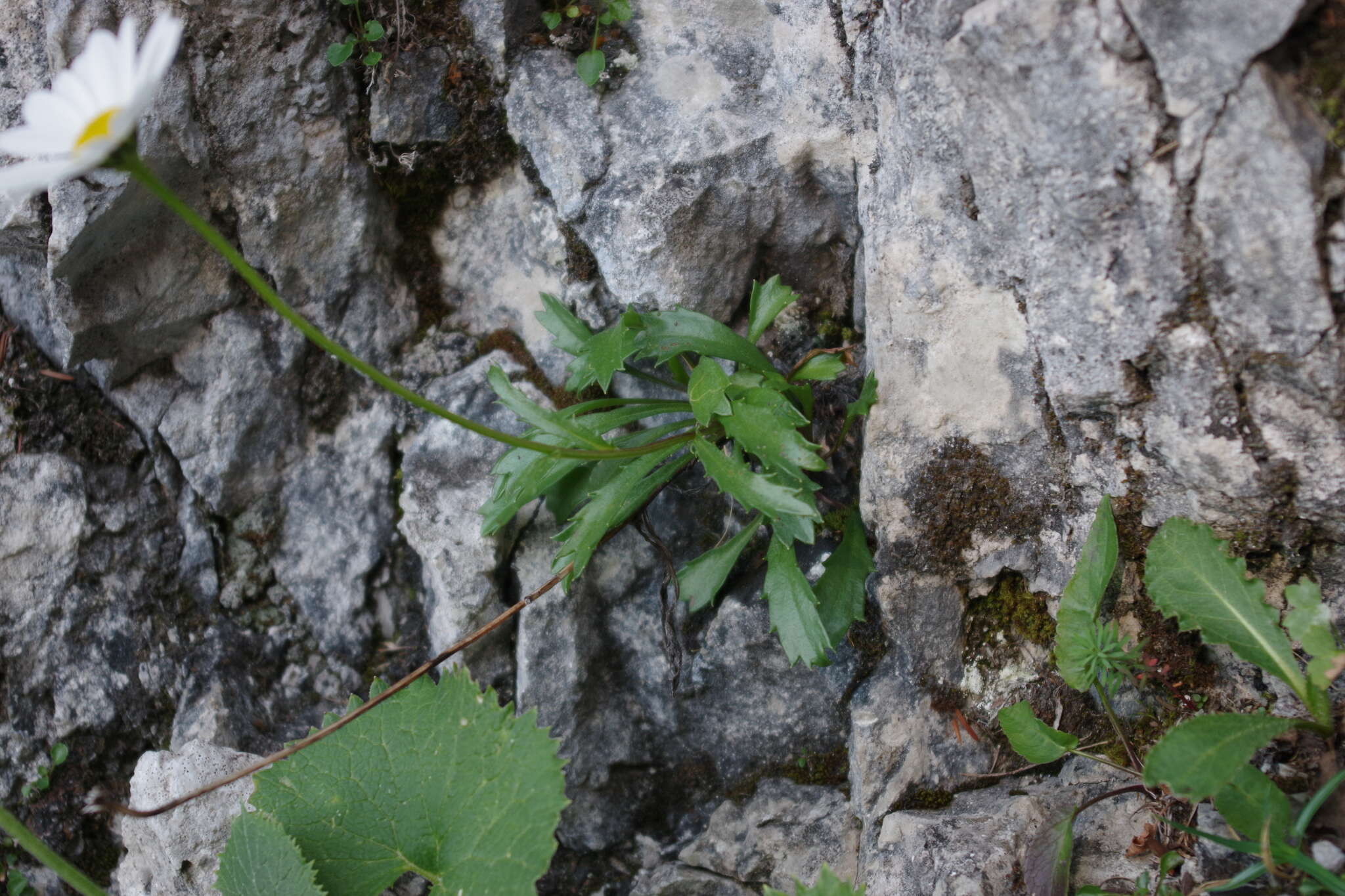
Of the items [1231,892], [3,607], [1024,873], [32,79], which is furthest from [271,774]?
[1231,892]

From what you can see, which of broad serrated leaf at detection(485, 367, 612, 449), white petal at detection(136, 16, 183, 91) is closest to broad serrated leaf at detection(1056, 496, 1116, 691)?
broad serrated leaf at detection(485, 367, 612, 449)

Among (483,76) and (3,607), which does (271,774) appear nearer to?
(3,607)

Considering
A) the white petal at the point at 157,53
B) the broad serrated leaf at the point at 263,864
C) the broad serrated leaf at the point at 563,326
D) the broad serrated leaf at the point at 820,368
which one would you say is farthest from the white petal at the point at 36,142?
the broad serrated leaf at the point at 820,368

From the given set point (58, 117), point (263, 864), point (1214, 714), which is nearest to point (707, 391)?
point (1214, 714)

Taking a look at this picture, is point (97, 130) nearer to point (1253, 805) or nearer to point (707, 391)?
point (707, 391)

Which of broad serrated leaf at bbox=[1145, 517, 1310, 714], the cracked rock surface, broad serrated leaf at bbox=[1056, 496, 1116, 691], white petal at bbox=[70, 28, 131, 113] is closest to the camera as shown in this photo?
white petal at bbox=[70, 28, 131, 113]

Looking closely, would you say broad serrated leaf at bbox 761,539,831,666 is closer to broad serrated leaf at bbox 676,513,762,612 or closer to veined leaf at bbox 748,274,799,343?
broad serrated leaf at bbox 676,513,762,612

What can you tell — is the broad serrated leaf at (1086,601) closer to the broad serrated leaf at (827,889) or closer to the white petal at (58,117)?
the broad serrated leaf at (827,889)
